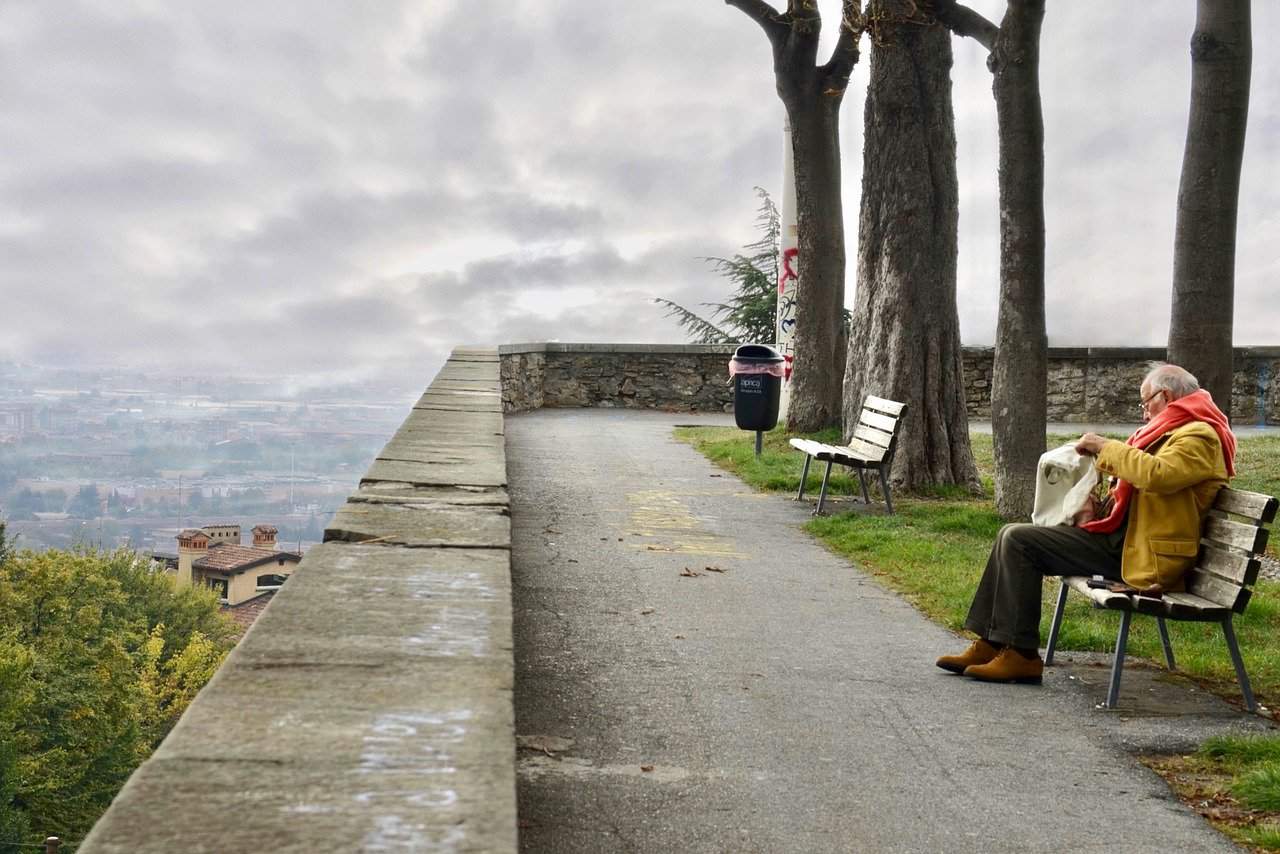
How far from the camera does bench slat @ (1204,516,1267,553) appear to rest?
567cm

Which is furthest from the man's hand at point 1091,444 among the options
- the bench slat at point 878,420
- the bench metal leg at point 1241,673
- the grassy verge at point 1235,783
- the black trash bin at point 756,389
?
the black trash bin at point 756,389

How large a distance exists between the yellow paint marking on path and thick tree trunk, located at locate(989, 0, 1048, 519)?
2410 millimetres

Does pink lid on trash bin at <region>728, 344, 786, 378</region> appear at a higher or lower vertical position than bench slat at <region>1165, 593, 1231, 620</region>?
higher

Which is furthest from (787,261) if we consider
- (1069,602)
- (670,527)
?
(1069,602)

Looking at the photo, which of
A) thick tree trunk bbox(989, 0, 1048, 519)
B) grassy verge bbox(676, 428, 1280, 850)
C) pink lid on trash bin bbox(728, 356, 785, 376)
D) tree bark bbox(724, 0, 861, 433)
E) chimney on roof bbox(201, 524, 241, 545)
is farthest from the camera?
chimney on roof bbox(201, 524, 241, 545)

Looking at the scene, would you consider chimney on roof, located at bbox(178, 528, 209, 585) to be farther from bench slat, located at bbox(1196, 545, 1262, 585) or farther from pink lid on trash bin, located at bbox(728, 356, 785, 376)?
bench slat, located at bbox(1196, 545, 1262, 585)

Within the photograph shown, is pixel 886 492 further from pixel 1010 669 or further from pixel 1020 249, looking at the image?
pixel 1010 669

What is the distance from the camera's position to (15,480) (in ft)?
645

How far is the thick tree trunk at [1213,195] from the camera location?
32.1ft

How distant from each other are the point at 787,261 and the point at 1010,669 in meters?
13.5

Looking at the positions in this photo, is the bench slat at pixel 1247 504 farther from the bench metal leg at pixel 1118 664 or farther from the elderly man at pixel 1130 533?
the bench metal leg at pixel 1118 664

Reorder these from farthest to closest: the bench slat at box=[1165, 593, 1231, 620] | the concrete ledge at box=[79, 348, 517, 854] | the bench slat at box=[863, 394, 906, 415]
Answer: the bench slat at box=[863, 394, 906, 415] < the bench slat at box=[1165, 593, 1231, 620] < the concrete ledge at box=[79, 348, 517, 854]

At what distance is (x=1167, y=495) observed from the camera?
A: 618 centimetres

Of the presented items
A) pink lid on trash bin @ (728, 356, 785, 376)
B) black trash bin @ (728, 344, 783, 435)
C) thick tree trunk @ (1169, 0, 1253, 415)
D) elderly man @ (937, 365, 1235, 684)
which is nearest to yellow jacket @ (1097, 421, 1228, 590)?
elderly man @ (937, 365, 1235, 684)
